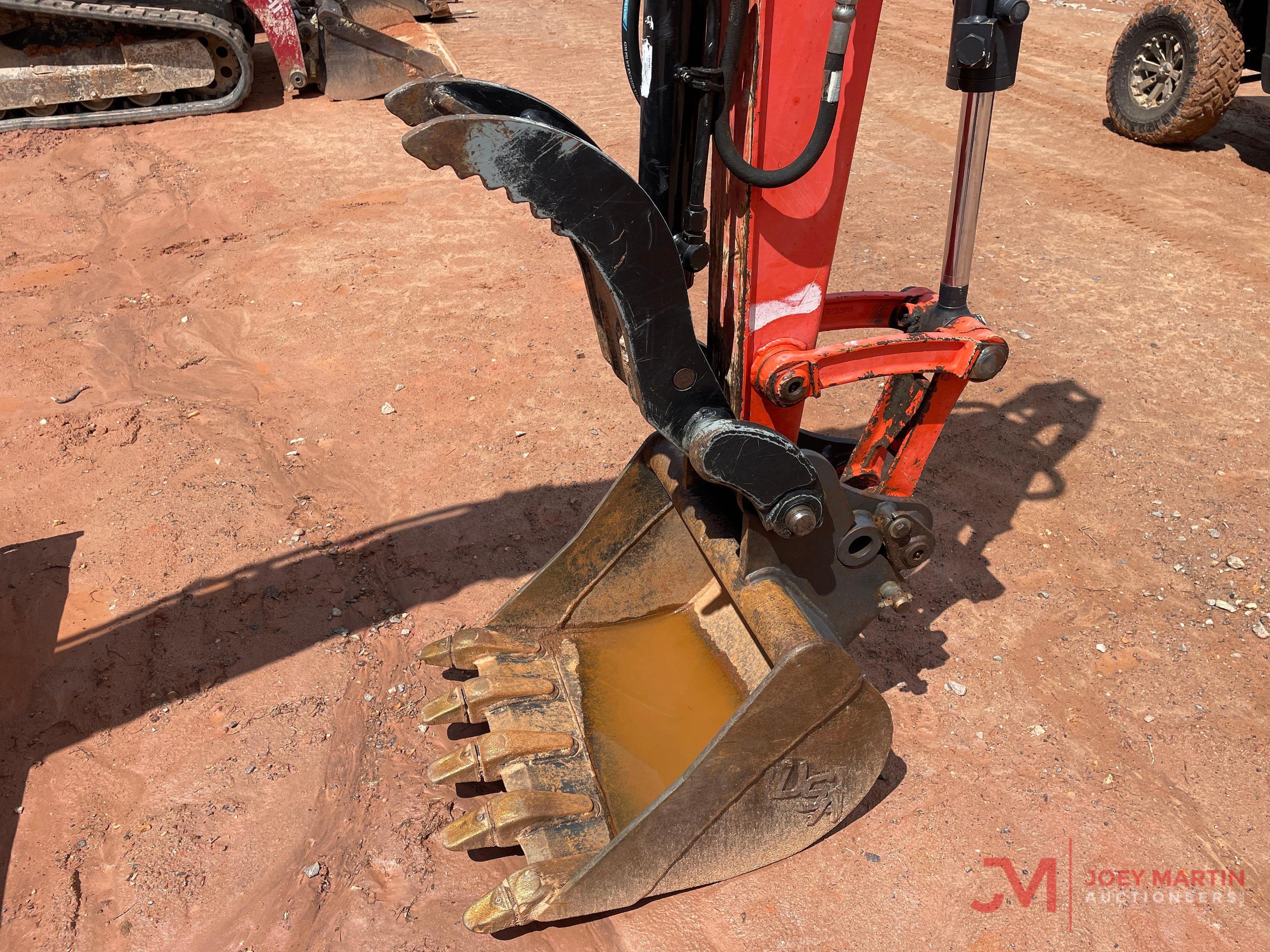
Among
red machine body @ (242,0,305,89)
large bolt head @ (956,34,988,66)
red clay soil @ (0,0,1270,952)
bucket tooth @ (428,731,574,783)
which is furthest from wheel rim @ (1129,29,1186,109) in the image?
bucket tooth @ (428,731,574,783)

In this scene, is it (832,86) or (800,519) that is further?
(800,519)

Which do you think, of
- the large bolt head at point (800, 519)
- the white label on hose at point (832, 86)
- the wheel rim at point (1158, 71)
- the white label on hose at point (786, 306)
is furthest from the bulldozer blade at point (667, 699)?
the wheel rim at point (1158, 71)

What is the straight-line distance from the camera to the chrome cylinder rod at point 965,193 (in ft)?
7.89

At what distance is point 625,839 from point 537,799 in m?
0.32

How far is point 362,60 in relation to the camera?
28.7 feet

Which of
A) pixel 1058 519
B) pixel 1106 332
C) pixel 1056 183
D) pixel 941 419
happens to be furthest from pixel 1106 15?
pixel 941 419

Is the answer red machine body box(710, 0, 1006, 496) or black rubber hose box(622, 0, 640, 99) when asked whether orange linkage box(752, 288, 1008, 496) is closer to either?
red machine body box(710, 0, 1006, 496)

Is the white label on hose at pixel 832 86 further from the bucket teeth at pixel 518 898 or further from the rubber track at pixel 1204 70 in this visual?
the rubber track at pixel 1204 70

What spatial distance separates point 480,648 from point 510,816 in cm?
62

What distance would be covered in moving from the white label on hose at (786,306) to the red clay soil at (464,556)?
56.4 inches

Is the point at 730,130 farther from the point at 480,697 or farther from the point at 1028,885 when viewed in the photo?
the point at 1028,885

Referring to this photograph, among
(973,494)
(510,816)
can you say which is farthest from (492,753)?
(973,494)

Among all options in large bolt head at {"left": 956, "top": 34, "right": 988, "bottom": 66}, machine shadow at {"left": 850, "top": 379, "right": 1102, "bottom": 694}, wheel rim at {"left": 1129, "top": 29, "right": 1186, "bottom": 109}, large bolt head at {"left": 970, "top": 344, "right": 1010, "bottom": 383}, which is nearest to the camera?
large bolt head at {"left": 956, "top": 34, "right": 988, "bottom": 66}

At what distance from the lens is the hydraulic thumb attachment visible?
6.52 ft
